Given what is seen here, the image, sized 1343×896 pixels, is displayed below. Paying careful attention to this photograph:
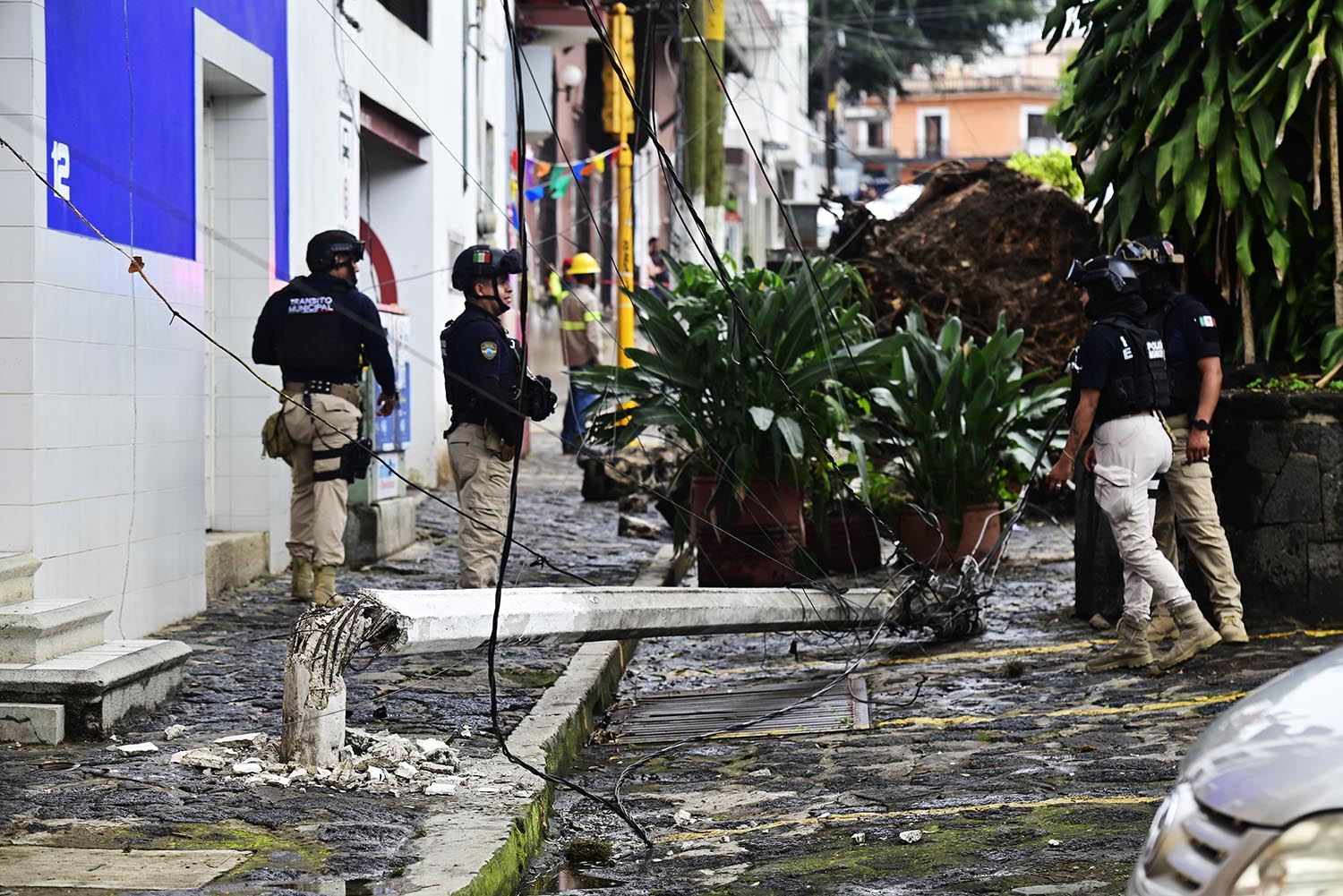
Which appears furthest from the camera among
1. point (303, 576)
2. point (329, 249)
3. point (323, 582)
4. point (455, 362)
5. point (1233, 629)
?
point (303, 576)

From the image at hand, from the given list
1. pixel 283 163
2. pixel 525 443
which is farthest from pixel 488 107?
pixel 283 163

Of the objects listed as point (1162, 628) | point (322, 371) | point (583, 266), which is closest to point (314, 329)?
point (322, 371)

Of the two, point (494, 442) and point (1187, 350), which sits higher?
point (1187, 350)

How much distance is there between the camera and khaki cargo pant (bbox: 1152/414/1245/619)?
27.6ft

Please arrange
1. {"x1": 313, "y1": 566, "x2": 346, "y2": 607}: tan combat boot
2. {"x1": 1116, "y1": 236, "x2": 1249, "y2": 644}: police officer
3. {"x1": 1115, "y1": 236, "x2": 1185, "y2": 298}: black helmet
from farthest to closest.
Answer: {"x1": 313, "y1": 566, "x2": 346, "y2": 607}: tan combat boot < {"x1": 1115, "y1": 236, "x2": 1185, "y2": 298}: black helmet < {"x1": 1116, "y1": 236, "x2": 1249, "y2": 644}: police officer

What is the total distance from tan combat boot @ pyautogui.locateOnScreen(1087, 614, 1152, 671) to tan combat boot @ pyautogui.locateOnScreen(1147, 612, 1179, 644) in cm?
43

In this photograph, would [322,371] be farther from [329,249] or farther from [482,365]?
[482,365]

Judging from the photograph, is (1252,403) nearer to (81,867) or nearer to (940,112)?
(81,867)

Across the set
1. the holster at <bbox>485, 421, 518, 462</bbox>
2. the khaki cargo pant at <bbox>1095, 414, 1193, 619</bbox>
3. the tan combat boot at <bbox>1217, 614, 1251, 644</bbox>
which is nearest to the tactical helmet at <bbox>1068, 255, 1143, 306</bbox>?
the khaki cargo pant at <bbox>1095, 414, 1193, 619</bbox>

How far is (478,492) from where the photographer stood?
962 centimetres

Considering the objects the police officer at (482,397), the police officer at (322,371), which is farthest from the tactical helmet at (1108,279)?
the police officer at (322,371)

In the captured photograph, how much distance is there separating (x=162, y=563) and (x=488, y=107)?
1076 centimetres

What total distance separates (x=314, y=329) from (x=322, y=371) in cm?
22

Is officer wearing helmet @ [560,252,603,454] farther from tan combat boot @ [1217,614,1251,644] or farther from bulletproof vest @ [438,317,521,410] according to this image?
tan combat boot @ [1217,614,1251,644]
